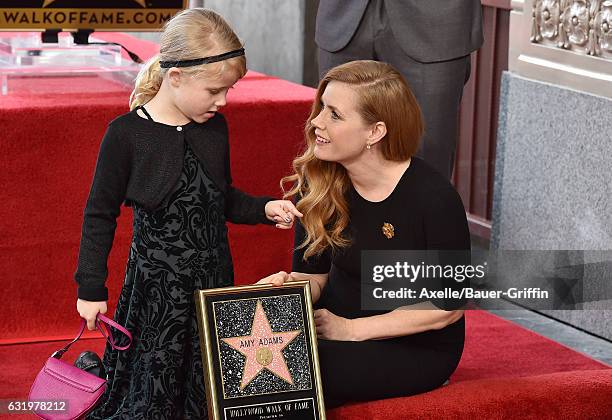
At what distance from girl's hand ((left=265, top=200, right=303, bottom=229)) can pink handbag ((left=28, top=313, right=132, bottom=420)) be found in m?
0.43

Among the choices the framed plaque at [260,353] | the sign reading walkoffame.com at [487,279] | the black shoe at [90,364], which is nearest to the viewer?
the framed plaque at [260,353]

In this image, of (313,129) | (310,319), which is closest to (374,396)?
(310,319)

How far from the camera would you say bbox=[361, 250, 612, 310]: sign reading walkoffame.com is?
267 centimetres

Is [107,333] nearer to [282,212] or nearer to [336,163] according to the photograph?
[282,212]

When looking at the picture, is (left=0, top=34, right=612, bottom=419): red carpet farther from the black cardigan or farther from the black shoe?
the black cardigan

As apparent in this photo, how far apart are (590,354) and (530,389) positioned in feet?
2.89

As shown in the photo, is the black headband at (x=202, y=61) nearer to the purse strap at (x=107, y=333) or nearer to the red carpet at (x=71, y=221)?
the purse strap at (x=107, y=333)

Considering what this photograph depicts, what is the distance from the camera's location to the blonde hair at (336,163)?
2.69m

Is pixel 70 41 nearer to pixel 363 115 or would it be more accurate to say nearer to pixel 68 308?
pixel 68 308

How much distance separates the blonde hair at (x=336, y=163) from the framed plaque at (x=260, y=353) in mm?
191

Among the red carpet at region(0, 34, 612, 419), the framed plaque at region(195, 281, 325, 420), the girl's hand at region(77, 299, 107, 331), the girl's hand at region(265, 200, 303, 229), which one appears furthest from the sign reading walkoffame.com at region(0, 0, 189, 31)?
the framed plaque at region(195, 281, 325, 420)

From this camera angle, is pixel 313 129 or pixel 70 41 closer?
pixel 313 129

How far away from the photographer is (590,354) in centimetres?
362

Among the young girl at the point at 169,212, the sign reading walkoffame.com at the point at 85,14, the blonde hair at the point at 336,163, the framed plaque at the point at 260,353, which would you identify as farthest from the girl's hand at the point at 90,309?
the sign reading walkoffame.com at the point at 85,14
